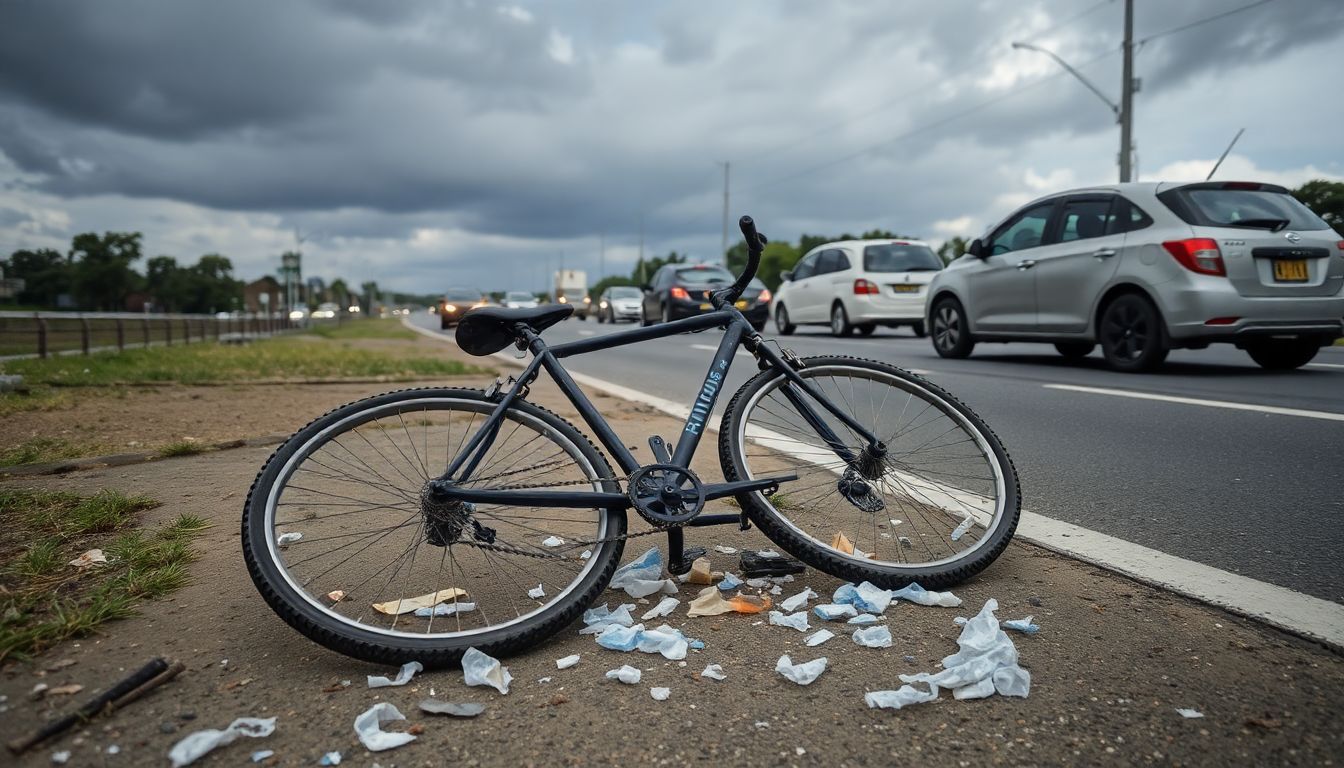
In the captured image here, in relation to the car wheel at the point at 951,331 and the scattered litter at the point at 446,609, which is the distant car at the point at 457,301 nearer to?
the car wheel at the point at 951,331

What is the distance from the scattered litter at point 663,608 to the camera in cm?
240

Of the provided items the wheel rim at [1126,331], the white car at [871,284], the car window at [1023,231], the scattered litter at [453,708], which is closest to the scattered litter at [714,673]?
the scattered litter at [453,708]

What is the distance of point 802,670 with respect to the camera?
202 centimetres

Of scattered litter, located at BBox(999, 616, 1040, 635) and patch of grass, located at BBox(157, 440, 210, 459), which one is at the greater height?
patch of grass, located at BBox(157, 440, 210, 459)

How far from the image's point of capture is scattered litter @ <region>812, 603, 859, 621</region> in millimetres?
2382

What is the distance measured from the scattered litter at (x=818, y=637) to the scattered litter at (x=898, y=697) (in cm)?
31

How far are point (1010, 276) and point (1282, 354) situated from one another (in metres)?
2.63

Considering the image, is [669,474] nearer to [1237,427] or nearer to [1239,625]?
[1239,625]

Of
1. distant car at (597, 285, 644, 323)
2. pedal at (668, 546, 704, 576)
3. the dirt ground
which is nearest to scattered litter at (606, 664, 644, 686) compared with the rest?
the dirt ground

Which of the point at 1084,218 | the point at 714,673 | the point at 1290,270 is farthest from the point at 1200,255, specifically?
the point at 714,673

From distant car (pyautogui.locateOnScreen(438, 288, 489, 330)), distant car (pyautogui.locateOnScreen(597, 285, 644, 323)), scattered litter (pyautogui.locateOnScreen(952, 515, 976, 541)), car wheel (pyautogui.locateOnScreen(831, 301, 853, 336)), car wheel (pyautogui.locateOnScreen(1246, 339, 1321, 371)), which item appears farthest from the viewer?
distant car (pyautogui.locateOnScreen(438, 288, 489, 330))

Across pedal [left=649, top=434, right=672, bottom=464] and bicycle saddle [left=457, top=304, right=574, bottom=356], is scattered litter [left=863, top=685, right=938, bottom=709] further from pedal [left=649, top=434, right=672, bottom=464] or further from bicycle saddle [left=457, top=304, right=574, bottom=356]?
bicycle saddle [left=457, top=304, right=574, bottom=356]

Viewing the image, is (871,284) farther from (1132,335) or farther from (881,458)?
(881,458)

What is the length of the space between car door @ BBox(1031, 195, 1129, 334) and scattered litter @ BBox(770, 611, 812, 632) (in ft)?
23.9
